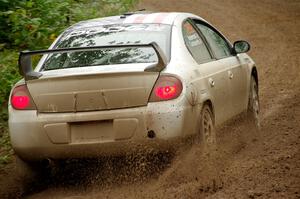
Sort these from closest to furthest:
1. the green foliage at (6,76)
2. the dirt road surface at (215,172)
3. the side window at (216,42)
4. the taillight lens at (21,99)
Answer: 1. the dirt road surface at (215,172)
2. the taillight lens at (21,99)
3. the side window at (216,42)
4. the green foliage at (6,76)

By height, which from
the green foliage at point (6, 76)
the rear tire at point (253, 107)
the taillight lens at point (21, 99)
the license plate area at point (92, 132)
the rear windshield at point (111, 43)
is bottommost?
the rear tire at point (253, 107)

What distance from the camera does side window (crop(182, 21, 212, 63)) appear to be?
6.31m

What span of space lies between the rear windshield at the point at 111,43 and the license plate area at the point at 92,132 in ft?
2.01

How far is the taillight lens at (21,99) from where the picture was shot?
18.2 ft

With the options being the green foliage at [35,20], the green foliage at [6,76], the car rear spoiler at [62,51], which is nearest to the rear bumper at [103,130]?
the car rear spoiler at [62,51]

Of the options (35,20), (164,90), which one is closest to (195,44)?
(164,90)

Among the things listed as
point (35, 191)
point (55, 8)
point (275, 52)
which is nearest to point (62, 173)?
point (35, 191)

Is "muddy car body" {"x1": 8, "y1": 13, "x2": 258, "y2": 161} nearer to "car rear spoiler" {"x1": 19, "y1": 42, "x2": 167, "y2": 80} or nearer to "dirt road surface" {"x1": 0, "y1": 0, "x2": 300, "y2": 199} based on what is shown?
"car rear spoiler" {"x1": 19, "y1": 42, "x2": 167, "y2": 80}

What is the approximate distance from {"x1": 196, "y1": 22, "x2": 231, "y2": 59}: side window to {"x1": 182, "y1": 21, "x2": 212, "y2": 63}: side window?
28cm

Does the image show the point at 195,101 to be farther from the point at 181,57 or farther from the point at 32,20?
the point at 32,20

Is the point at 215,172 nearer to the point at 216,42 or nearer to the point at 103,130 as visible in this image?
the point at 103,130

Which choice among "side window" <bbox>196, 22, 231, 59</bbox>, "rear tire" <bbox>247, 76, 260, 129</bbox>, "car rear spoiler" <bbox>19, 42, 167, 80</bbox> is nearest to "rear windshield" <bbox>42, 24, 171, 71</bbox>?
"car rear spoiler" <bbox>19, 42, 167, 80</bbox>

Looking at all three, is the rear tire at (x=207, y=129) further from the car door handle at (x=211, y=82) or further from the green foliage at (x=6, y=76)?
the green foliage at (x=6, y=76)

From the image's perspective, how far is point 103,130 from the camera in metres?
5.38
